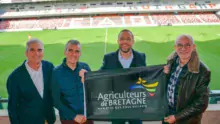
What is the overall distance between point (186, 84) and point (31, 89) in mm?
1357

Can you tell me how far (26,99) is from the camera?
8.19 ft

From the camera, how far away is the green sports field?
1347 centimetres

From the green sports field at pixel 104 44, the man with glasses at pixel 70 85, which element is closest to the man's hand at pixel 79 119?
the man with glasses at pixel 70 85

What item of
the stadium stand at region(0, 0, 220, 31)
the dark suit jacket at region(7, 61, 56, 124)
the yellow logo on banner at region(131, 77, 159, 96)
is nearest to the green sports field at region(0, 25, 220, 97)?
the stadium stand at region(0, 0, 220, 31)

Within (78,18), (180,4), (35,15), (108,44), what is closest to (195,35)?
(108,44)

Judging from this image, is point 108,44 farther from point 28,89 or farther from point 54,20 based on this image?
point 28,89

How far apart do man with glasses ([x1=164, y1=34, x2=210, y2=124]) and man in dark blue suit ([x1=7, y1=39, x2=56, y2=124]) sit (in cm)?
112

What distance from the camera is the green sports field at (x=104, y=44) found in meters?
13.5

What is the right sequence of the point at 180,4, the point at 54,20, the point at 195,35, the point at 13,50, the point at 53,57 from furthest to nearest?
1. the point at 180,4
2. the point at 54,20
3. the point at 195,35
4. the point at 13,50
5. the point at 53,57

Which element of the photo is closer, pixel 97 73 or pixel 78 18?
pixel 97 73

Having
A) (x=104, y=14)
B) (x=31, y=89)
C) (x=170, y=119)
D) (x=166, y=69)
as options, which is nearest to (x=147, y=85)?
(x=166, y=69)

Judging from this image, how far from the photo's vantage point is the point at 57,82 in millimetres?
2408

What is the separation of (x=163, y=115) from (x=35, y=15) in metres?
23.5

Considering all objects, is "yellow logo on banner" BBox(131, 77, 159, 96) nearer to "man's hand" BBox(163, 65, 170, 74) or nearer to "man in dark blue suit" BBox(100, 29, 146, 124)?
"man's hand" BBox(163, 65, 170, 74)
